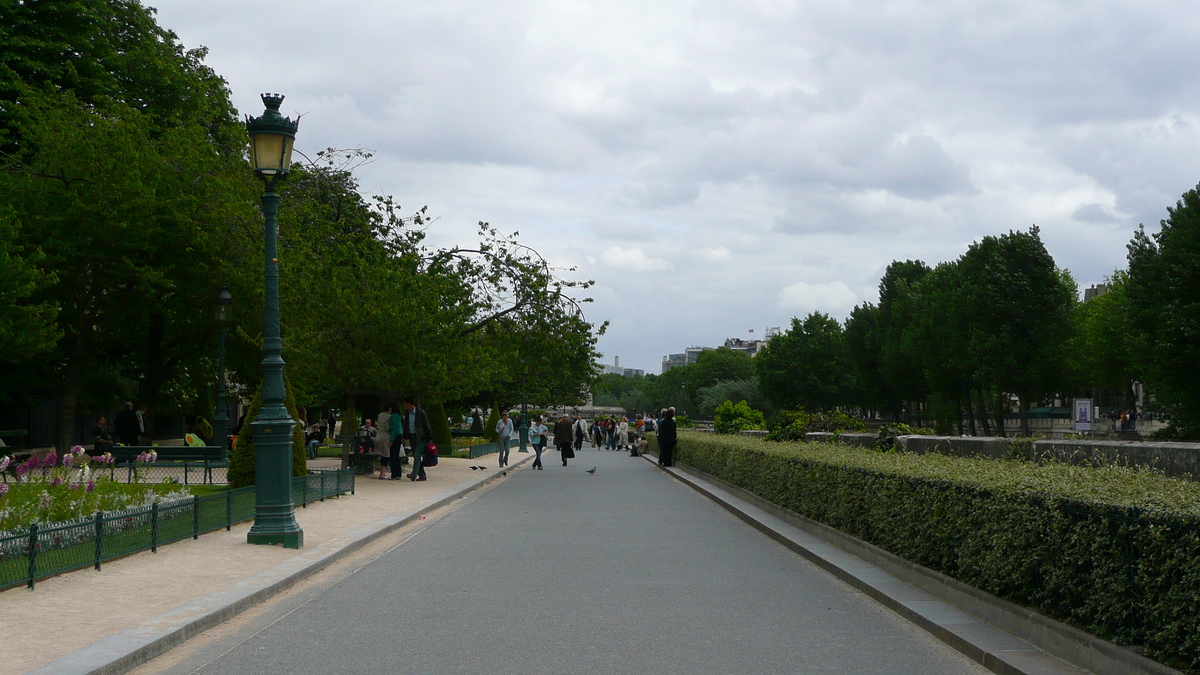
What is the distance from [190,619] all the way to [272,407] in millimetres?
5448

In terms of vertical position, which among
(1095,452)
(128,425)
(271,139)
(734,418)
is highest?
(271,139)

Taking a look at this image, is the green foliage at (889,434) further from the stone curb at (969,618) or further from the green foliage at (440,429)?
the green foliage at (440,429)

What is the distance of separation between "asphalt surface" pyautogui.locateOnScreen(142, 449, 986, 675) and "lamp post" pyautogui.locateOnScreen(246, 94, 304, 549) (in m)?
1.41

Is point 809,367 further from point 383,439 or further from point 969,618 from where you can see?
point 969,618

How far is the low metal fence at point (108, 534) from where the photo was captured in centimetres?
919

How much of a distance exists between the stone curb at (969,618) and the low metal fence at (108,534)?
708cm

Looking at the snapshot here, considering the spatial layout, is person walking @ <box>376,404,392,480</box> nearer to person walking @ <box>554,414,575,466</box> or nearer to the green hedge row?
person walking @ <box>554,414,575,466</box>

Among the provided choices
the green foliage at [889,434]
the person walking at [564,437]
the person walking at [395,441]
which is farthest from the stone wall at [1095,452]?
the person walking at [564,437]

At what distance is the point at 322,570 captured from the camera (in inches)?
443

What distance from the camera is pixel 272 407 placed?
12953 mm

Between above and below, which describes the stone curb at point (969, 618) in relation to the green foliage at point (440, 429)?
below

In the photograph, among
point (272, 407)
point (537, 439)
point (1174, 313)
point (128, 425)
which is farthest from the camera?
point (1174, 313)

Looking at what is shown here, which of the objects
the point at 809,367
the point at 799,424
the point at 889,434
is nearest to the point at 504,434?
the point at 799,424

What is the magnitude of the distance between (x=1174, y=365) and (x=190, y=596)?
39.4 m
